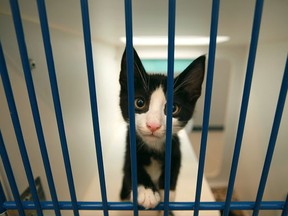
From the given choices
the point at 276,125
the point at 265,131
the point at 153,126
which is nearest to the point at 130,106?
the point at 153,126

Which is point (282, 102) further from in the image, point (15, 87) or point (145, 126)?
point (15, 87)

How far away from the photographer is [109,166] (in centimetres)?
96

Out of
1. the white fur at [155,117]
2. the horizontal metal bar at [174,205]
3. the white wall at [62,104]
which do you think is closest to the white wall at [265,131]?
the horizontal metal bar at [174,205]

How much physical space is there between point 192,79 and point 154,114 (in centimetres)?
13

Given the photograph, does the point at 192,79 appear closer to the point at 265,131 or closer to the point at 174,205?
the point at 174,205

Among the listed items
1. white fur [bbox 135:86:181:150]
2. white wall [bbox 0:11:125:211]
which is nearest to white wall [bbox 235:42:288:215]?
white fur [bbox 135:86:181:150]

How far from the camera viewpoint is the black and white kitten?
0.46 m

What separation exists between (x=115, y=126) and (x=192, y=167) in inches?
23.6

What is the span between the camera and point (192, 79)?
1.63 ft

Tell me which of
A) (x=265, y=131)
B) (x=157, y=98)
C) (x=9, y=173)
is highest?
(x=157, y=98)

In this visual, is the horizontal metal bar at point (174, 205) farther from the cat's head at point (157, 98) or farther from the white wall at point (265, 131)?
the white wall at point (265, 131)

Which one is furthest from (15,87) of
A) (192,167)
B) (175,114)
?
(192,167)

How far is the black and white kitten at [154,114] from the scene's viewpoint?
1.51ft

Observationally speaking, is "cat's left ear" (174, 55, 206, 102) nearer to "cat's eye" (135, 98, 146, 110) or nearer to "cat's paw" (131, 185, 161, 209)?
"cat's eye" (135, 98, 146, 110)
